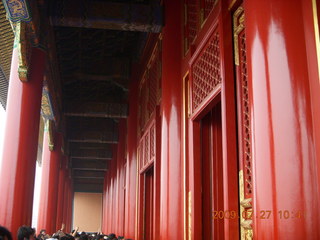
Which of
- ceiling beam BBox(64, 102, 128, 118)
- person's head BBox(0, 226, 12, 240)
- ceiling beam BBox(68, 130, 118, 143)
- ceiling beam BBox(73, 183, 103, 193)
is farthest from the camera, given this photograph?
ceiling beam BBox(73, 183, 103, 193)

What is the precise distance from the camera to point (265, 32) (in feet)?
11.5

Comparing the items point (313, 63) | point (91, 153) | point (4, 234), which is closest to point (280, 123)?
point (313, 63)

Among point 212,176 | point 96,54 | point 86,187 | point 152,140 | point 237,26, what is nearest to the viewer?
point 237,26

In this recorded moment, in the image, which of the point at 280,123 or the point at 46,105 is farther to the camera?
the point at 46,105

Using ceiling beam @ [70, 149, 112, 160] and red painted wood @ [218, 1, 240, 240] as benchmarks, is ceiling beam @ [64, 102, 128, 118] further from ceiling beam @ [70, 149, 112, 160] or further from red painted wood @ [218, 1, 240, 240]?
red painted wood @ [218, 1, 240, 240]

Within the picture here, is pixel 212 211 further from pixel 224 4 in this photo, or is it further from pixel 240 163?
pixel 224 4

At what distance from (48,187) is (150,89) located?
22.8 ft

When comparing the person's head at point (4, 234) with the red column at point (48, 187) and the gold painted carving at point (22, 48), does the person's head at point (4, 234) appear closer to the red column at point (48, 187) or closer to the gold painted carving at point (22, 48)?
the gold painted carving at point (22, 48)

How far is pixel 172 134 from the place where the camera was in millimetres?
6758

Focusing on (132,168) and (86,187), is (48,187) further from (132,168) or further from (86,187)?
(86,187)

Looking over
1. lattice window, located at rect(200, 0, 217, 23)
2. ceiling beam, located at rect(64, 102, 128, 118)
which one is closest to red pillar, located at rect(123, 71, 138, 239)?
ceiling beam, located at rect(64, 102, 128, 118)

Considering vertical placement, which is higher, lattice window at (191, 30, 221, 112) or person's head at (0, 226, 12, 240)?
lattice window at (191, 30, 221, 112)

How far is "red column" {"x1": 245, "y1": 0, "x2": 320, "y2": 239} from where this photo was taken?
10.2ft

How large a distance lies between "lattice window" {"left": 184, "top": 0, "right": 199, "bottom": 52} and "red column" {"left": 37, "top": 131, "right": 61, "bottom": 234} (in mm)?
9128
